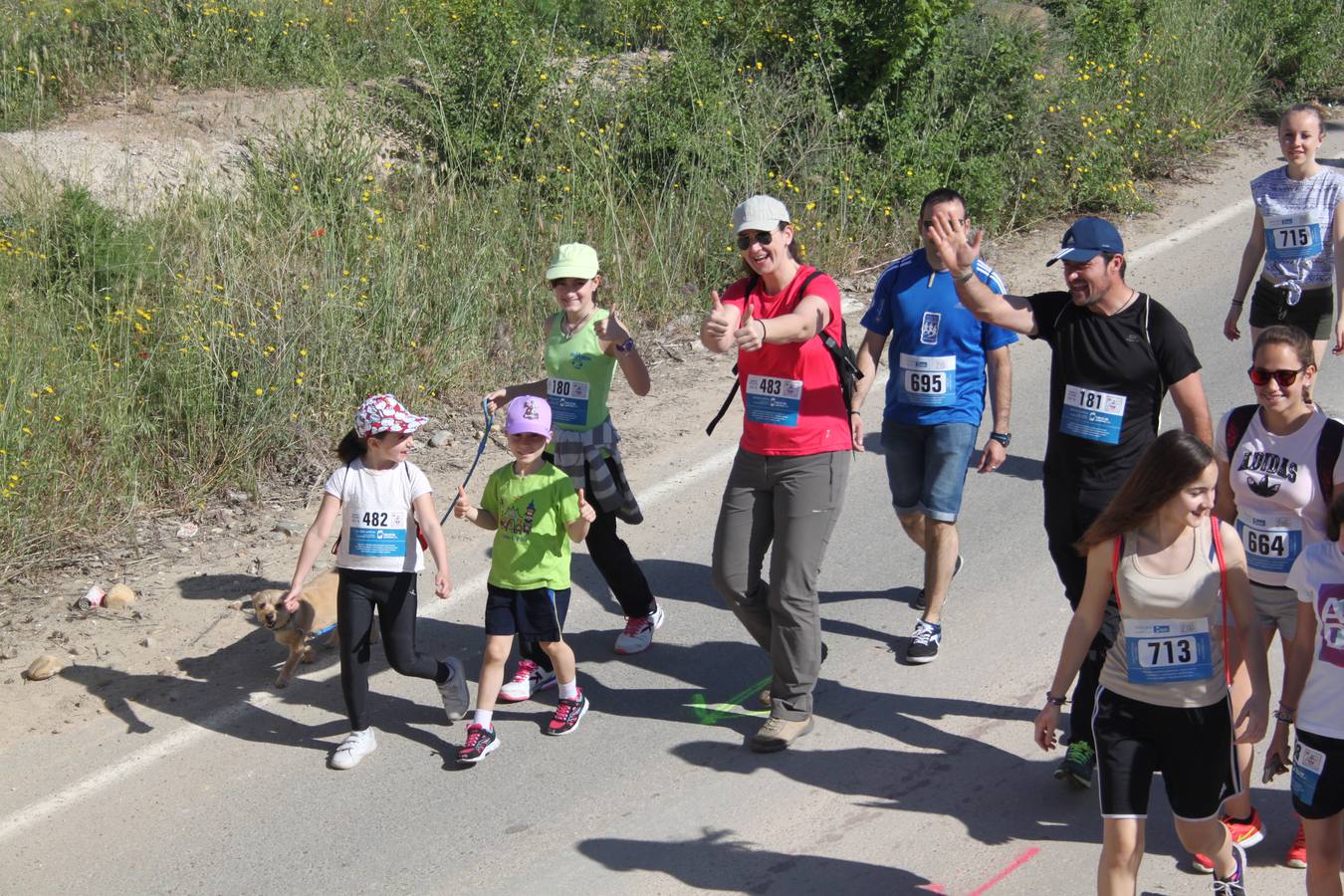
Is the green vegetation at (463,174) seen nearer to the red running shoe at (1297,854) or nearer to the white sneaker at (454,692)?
the white sneaker at (454,692)

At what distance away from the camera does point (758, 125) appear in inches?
454

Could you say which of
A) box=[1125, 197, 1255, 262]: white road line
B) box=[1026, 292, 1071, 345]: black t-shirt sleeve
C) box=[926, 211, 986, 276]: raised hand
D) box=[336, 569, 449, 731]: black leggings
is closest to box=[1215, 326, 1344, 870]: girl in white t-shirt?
box=[1026, 292, 1071, 345]: black t-shirt sleeve

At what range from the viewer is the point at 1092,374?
200 inches

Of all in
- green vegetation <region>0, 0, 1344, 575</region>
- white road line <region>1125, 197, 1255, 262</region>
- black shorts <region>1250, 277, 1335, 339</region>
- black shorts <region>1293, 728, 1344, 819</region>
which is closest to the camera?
black shorts <region>1293, 728, 1344, 819</region>

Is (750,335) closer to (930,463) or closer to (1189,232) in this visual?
(930,463)

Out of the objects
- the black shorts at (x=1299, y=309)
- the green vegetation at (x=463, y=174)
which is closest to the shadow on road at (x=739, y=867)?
the green vegetation at (x=463, y=174)

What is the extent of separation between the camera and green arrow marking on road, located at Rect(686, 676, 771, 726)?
591 centimetres

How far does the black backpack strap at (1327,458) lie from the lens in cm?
471

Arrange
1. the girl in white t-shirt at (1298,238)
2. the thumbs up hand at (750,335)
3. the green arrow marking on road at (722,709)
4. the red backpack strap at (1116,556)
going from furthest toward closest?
the girl in white t-shirt at (1298,238) → the green arrow marking on road at (722,709) → the thumbs up hand at (750,335) → the red backpack strap at (1116,556)

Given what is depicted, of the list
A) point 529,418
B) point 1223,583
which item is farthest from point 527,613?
point 1223,583

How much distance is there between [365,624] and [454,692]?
0.50 metres

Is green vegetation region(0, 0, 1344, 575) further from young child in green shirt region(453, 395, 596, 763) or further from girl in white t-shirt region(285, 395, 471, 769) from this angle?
young child in green shirt region(453, 395, 596, 763)

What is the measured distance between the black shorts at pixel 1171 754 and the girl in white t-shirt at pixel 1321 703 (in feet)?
0.68

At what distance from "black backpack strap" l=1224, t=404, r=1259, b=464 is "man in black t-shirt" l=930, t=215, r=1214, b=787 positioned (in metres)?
0.08
